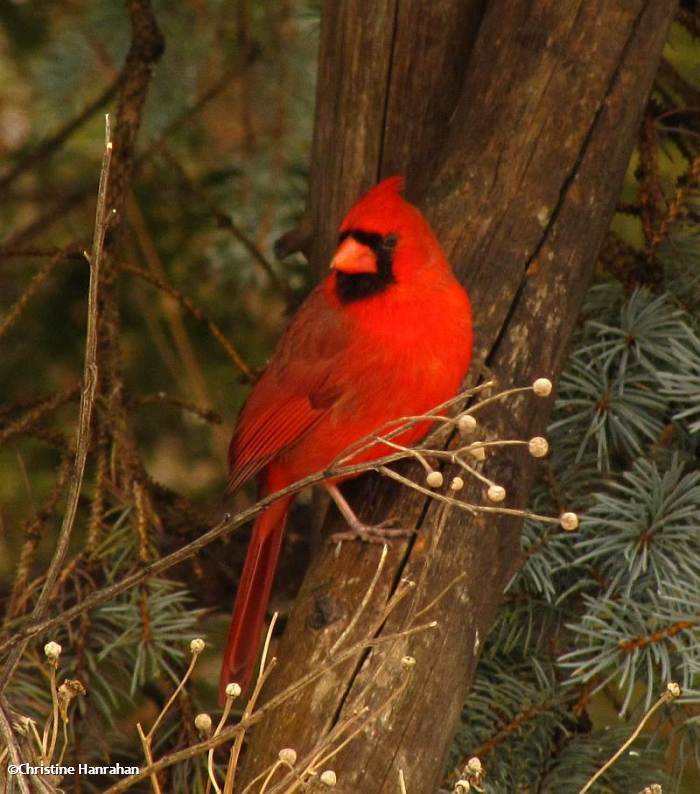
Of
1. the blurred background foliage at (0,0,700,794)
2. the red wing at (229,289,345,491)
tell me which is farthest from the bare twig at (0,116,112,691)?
the red wing at (229,289,345,491)

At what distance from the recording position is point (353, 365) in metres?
2.14

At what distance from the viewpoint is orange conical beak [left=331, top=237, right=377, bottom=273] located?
6.91 ft

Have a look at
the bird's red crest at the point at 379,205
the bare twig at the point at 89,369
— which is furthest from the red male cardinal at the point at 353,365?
the bare twig at the point at 89,369

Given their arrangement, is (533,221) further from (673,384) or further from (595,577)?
(595,577)

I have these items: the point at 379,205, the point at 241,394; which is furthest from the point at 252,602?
the point at 241,394

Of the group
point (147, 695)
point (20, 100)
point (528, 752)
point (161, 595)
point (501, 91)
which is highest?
point (501, 91)

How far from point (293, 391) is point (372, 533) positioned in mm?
428

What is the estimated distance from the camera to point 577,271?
2080 millimetres

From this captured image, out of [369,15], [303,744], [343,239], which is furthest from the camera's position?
[369,15]

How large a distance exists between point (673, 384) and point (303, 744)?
2.65 ft

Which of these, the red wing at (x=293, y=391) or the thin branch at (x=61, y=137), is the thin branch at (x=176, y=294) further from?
the thin branch at (x=61, y=137)

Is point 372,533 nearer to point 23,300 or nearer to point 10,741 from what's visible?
point 23,300

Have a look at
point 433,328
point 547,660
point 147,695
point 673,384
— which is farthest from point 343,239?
point 147,695

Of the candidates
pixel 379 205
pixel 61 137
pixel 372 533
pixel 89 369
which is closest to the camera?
pixel 89 369
